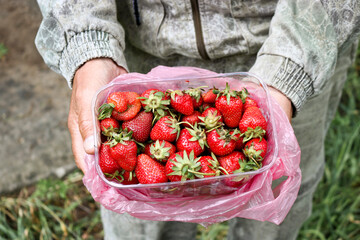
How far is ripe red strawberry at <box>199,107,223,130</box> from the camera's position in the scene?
850mm

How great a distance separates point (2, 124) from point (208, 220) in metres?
1.62

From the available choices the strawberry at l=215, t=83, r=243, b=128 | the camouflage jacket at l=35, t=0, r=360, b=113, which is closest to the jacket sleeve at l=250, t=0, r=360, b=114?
the camouflage jacket at l=35, t=0, r=360, b=113

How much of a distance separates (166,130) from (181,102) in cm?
7

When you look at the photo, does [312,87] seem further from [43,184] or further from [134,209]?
[43,184]

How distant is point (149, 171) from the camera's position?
81 cm

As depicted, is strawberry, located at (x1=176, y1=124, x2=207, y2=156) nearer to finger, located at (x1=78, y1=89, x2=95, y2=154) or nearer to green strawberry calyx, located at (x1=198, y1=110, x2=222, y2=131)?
green strawberry calyx, located at (x1=198, y1=110, x2=222, y2=131)

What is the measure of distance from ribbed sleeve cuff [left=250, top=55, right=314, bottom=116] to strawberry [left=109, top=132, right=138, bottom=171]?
36cm

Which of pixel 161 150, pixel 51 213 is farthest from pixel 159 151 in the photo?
pixel 51 213

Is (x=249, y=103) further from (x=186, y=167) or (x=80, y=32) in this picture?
(x=80, y=32)

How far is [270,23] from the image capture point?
1.00 m

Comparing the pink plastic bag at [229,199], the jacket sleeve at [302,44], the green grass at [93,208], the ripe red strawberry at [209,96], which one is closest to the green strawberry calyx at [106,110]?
the pink plastic bag at [229,199]

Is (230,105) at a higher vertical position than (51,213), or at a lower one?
higher

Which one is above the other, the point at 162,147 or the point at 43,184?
the point at 162,147

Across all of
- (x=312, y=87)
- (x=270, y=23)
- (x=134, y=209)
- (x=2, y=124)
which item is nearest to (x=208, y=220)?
(x=134, y=209)
